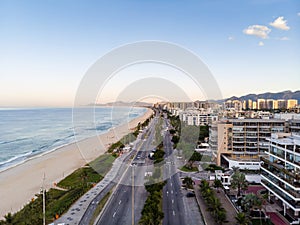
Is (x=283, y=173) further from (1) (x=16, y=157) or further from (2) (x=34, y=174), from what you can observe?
(1) (x=16, y=157)

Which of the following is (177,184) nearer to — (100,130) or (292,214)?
(292,214)

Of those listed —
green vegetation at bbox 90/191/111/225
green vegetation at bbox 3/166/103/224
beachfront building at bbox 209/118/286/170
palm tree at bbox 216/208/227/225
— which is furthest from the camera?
beachfront building at bbox 209/118/286/170

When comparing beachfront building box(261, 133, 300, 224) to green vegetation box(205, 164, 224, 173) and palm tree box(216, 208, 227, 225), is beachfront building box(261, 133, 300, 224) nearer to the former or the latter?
palm tree box(216, 208, 227, 225)

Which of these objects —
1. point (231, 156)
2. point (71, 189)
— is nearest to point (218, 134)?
point (231, 156)

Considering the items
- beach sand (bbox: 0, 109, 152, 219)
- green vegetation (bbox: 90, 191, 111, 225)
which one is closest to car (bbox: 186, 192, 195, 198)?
green vegetation (bbox: 90, 191, 111, 225)

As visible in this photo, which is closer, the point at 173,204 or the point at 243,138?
the point at 173,204

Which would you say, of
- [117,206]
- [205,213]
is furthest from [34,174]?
[205,213]
